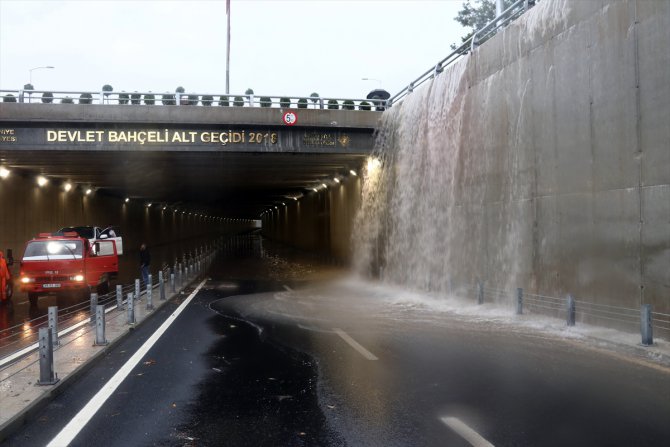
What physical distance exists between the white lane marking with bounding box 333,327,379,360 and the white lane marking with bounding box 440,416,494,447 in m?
3.17

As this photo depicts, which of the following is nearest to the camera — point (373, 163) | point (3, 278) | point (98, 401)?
point (98, 401)

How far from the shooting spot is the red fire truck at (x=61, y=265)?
16.2 metres

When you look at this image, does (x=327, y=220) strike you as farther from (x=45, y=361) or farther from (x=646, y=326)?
(x=45, y=361)

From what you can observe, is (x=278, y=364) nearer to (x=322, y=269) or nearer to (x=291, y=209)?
(x=322, y=269)

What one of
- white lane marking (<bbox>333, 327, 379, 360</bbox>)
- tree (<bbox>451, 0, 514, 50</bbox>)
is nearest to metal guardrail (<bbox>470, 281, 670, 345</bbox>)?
white lane marking (<bbox>333, 327, 379, 360</bbox>)

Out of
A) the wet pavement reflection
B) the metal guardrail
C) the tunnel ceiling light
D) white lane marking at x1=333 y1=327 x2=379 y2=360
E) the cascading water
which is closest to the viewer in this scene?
white lane marking at x1=333 y1=327 x2=379 y2=360

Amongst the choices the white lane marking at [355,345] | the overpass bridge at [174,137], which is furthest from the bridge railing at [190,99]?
the white lane marking at [355,345]

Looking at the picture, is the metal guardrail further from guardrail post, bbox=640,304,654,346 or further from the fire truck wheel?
the fire truck wheel

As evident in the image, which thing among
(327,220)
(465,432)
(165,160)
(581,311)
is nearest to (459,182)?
(581,311)

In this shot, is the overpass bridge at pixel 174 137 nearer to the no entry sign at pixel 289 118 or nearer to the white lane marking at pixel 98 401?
the no entry sign at pixel 289 118

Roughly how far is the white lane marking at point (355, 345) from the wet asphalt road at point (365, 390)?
0.07ft

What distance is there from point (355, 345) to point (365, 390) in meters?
3.00

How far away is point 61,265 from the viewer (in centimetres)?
1644

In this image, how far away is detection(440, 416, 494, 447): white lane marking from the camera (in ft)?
16.2
